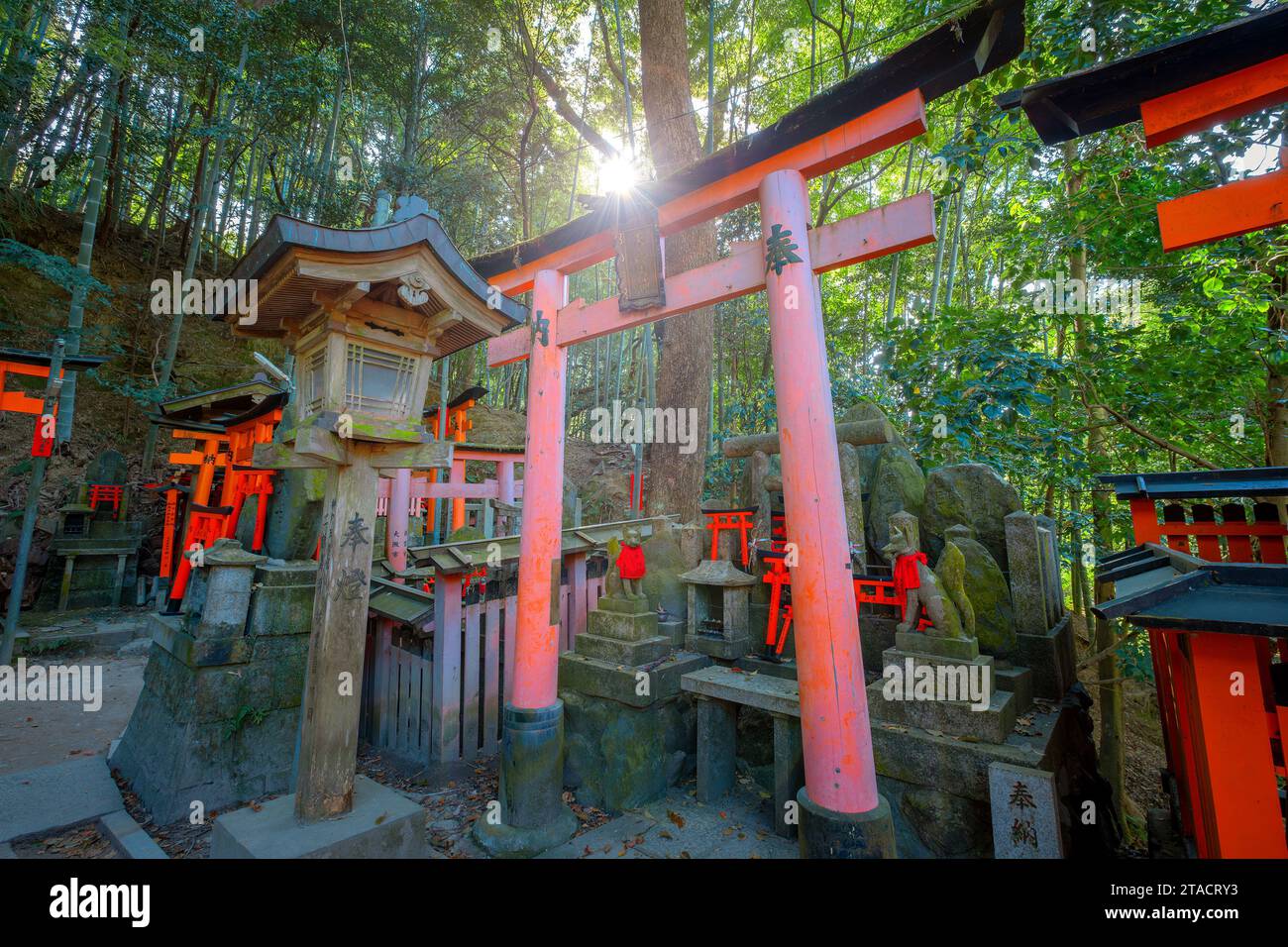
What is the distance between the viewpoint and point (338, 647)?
3.21m

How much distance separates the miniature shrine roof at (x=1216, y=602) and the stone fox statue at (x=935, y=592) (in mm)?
1485

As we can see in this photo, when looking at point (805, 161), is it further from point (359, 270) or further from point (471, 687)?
point (471, 687)

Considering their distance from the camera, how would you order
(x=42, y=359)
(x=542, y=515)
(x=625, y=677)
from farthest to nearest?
(x=42, y=359) < (x=625, y=677) < (x=542, y=515)

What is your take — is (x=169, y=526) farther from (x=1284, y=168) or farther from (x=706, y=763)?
(x=1284, y=168)

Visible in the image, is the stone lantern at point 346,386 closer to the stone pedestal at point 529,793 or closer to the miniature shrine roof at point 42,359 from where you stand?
the stone pedestal at point 529,793

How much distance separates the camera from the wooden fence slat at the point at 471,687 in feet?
17.5

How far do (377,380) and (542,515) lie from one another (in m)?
1.59

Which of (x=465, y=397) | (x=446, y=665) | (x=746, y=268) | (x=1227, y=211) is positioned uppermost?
(x=465, y=397)

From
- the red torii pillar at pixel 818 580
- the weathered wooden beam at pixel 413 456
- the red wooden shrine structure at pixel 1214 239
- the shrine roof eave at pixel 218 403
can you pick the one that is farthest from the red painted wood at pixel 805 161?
the shrine roof eave at pixel 218 403

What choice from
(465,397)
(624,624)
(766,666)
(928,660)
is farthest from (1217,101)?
(465,397)

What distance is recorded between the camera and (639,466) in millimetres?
12828

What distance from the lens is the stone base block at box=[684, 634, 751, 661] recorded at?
4.87m

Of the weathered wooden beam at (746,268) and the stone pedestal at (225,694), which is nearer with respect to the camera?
the weathered wooden beam at (746,268)

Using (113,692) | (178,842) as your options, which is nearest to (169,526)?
(113,692)
